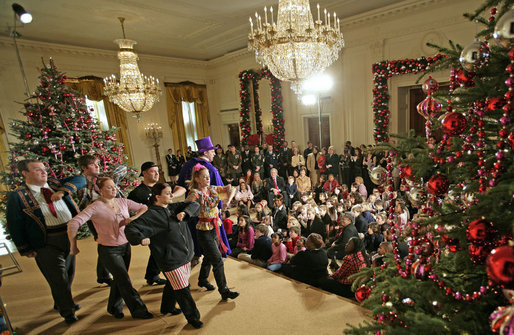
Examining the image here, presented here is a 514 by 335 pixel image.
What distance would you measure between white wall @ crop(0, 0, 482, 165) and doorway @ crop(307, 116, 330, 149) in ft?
0.76

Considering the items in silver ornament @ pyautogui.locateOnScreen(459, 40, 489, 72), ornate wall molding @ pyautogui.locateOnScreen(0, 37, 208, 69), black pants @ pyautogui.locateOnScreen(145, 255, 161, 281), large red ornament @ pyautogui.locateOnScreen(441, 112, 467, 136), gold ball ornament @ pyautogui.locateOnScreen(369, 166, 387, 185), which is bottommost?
black pants @ pyautogui.locateOnScreen(145, 255, 161, 281)

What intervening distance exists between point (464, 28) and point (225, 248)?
7.54m

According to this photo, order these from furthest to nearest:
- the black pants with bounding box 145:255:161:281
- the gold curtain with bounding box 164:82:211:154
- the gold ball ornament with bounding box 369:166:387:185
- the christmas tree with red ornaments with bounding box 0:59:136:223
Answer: the gold curtain with bounding box 164:82:211:154 → the christmas tree with red ornaments with bounding box 0:59:136:223 → the black pants with bounding box 145:255:161:281 → the gold ball ornament with bounding box 369:166:387:185

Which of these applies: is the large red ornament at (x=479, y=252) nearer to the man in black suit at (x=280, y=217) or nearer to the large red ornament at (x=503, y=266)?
the large red ornament at (x=503, y=266)

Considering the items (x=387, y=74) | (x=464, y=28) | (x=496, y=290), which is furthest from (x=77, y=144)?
(x=464, y=28)

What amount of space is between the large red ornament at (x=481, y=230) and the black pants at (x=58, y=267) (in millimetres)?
3223

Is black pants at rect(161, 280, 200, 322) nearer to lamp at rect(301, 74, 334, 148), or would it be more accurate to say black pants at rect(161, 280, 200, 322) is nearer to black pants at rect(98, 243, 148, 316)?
black pants at rect(98, 243, 148, 316)

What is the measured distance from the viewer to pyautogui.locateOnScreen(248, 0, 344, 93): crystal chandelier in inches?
153

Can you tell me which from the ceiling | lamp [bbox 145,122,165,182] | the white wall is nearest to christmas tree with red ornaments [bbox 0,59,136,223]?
the white wall

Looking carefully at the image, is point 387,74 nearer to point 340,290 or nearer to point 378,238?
point 378,238

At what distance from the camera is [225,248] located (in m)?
3.34

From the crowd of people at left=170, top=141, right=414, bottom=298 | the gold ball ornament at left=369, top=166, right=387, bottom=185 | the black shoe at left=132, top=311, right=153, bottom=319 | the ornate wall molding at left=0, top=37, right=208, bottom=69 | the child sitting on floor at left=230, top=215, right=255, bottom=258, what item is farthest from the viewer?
the ornate wall molding at left=0, top=37, right=208, bottom=69

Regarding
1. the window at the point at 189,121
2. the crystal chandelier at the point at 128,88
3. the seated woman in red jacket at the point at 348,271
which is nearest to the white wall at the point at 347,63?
the window at the point at 189,121

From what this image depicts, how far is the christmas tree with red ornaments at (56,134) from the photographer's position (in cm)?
500
